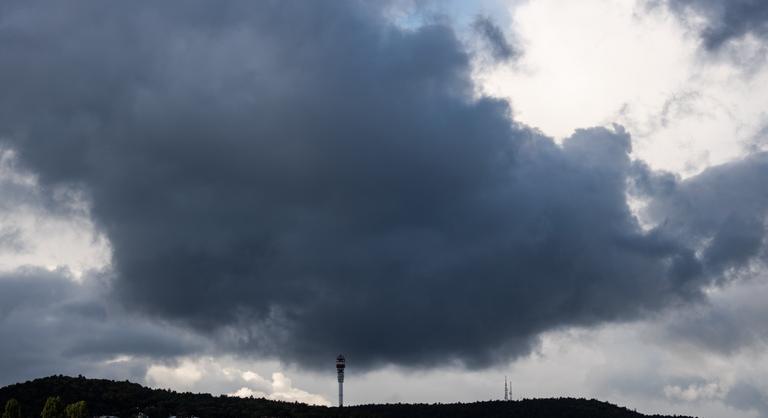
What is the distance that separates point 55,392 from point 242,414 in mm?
38783

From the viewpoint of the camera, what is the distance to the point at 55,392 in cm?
19600

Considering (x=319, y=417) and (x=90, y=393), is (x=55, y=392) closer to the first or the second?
(x=90, y=393)

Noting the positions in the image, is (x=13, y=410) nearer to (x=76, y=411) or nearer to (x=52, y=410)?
(x=52, y=410)

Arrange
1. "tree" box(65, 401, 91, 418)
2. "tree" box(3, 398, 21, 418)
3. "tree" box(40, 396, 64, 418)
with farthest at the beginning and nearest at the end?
1. "tree" box(3, 398, 21, 418)
2. "tree" box(40, 396, 64, 418)
3. "tree" box(65, 401, 91, 418)

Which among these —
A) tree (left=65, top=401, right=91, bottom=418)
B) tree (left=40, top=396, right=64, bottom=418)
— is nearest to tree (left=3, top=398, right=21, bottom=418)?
tree (left=40, top=396, right=64, bottom=418)

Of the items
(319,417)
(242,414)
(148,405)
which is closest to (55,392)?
(148,405)

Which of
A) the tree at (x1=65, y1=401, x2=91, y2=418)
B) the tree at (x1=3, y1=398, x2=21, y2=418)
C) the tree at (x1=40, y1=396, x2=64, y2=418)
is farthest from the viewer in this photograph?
the tree at (x1=3, y1=398, x2=21, y2=418)

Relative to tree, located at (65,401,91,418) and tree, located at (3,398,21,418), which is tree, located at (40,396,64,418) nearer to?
tree, located at (3,398,21,418)

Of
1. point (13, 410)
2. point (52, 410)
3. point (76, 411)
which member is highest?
point (13, 410)

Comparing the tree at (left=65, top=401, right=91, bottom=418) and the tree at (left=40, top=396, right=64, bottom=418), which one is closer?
the tree at (left=65, top=401, right=91, bottom=418)

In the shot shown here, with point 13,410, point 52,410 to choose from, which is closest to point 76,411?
point 52,410

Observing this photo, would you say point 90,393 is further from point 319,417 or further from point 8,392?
point 319,417

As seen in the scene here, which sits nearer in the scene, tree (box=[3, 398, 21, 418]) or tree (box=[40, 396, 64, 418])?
tree (box=[40, 396, 64, 418])

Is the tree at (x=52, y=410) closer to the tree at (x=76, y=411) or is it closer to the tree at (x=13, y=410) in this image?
the tree at (x=13, y=410)
